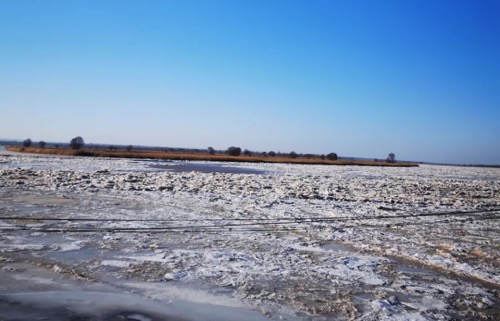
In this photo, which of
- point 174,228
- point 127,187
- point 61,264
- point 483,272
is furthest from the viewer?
point 127,187

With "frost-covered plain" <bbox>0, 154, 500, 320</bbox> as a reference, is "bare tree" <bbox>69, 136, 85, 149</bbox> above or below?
above

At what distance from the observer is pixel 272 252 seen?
5.95 m

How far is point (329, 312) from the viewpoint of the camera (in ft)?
12.3

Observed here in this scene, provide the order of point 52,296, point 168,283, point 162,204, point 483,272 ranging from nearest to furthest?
point 52,296 → point 168,283 → point 483,272 → point 162,204

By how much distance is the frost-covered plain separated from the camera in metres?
4.10

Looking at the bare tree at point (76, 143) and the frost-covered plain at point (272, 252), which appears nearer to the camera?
the frost-covered plain at point (272, 252)

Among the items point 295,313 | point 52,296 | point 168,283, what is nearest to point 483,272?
point 295,313

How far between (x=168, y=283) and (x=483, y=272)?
4570mm

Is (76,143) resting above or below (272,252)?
above

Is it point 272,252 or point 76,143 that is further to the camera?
point 76,143

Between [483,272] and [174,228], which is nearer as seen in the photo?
[483,272]

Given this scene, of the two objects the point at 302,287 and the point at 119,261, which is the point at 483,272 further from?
the point at 119,261

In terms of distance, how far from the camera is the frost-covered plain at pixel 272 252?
13.5 feet

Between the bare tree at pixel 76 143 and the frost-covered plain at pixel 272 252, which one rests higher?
the bare tree at pixel 76 143
